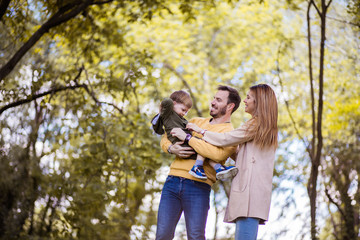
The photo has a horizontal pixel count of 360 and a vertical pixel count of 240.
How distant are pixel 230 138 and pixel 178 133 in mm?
338

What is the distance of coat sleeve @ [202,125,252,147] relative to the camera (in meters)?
2.42

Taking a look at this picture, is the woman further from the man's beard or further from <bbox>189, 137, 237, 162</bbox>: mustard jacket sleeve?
the man's beard

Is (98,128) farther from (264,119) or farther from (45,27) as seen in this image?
(264,119)

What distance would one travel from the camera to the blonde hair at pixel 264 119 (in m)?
2.46

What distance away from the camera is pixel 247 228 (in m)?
2.33

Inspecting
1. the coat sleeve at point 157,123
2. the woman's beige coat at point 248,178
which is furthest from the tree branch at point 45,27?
the woman's beige coat at point 248,178

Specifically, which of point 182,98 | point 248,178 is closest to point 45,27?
point 182,98

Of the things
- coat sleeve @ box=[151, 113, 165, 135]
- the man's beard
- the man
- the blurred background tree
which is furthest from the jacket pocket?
the blurred background tree

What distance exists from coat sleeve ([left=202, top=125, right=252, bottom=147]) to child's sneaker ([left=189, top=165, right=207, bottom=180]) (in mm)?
169

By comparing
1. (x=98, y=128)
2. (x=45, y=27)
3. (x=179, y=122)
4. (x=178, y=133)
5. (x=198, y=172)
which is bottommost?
(x=198, y=172)

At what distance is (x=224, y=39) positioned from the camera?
38.6ft

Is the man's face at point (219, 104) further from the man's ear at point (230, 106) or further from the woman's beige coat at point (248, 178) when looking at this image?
the woman's beige coat at point (248, 178)

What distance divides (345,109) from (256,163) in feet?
16.5

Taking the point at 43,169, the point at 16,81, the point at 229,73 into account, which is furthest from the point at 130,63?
the point at 229,73
